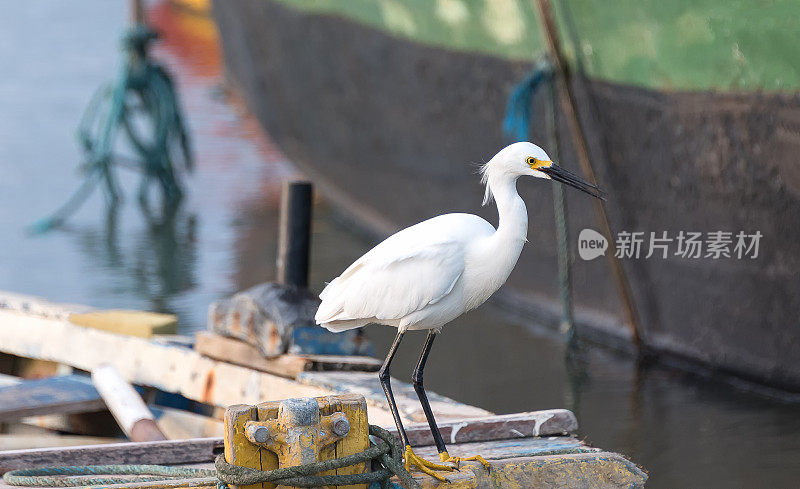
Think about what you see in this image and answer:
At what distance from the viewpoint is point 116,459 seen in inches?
115

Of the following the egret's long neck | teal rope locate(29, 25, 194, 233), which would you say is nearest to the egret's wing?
the egret's long neck

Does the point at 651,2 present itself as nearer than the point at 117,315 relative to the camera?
No

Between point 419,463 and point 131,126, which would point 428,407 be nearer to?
point 419,463

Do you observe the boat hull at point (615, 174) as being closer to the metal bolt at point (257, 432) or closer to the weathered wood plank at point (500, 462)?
the weathered wood plank at point (500, 462)

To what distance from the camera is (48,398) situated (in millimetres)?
4105

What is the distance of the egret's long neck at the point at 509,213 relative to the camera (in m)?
2.80

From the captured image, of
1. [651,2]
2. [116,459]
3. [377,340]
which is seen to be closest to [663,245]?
[651,2]

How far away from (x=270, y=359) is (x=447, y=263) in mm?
1495

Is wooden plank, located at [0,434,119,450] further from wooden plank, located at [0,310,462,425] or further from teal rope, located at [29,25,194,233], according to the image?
teal rope, located at [29,25,194,233]

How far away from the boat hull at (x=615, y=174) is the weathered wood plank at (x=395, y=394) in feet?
6.40

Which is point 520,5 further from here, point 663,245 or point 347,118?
point 347,118

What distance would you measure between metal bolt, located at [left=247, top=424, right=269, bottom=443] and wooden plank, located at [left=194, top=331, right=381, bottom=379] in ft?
5.30

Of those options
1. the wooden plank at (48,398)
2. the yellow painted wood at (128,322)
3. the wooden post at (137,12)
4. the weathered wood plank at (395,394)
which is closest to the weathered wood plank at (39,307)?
the yellow painted wood at (128,322)

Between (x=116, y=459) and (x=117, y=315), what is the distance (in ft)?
6.34
